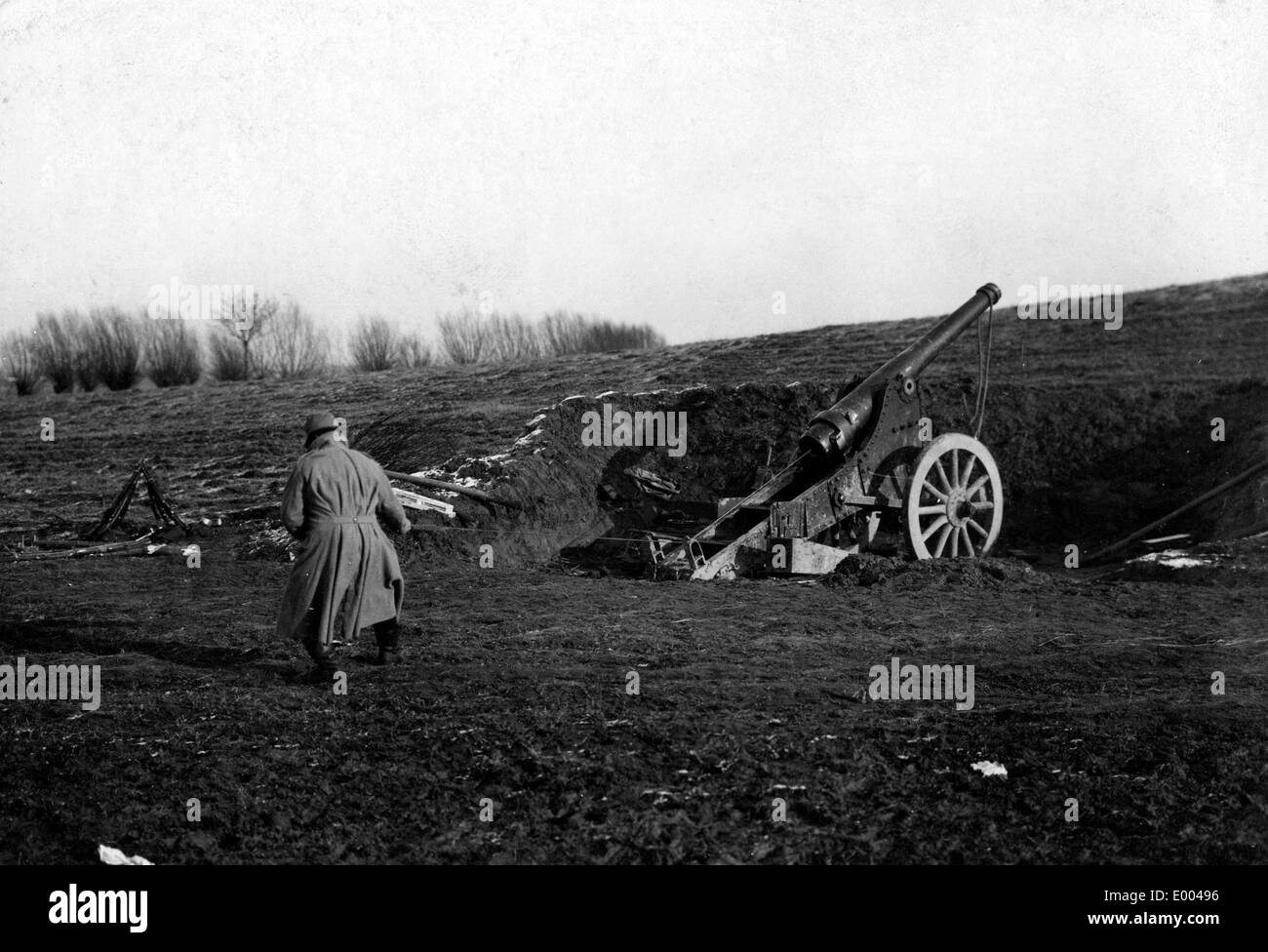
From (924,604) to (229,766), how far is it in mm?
5999

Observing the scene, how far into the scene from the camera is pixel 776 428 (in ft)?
52.1

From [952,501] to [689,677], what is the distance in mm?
5879

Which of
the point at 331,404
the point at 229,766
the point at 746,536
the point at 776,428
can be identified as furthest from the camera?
the point at 331,404

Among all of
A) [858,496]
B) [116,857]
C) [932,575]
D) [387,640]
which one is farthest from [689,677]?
[858,496]

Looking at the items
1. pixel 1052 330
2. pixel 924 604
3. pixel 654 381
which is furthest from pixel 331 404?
pixel 924 604

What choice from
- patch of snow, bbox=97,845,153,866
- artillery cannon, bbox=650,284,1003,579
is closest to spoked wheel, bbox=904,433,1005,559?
artillery cannon, bbox=650,284,1003,579

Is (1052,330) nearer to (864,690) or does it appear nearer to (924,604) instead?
(924,604)

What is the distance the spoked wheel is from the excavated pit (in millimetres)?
853

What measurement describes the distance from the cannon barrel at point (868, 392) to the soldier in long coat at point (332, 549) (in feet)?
18.6

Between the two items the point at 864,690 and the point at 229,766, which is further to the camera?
the point at 864,690

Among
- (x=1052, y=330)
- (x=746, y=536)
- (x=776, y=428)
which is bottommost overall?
(x=746, y=536)

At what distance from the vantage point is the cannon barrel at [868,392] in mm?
12297

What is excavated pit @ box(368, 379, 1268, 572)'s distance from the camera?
45.5 ft
